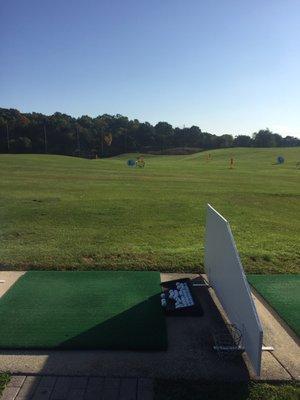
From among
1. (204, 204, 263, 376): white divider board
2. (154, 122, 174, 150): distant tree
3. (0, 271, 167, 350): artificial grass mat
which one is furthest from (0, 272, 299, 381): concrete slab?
(154, 122, 174, 150): distant tree

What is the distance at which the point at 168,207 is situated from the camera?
637 inches

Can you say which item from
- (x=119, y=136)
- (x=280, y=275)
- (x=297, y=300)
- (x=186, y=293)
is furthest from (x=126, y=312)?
(x=119, y=136)

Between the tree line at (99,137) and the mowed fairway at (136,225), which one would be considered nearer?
the mowed fairway at (136,225)

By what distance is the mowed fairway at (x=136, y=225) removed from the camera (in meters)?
10.0

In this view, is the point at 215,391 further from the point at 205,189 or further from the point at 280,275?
the point at 205,189

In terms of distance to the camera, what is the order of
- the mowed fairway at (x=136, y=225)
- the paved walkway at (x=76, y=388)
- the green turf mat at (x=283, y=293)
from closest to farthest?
the paved walkway at (x=76, y=388)
the green turf mat at (x=283, y=293)
the mowed fairway at (x=136, y=225)

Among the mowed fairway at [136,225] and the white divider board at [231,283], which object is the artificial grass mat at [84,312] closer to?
the mowed fairway at [136,225]

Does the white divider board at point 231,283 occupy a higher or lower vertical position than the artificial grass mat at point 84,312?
higher

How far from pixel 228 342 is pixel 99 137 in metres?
85.7

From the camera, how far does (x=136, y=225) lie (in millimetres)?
13375

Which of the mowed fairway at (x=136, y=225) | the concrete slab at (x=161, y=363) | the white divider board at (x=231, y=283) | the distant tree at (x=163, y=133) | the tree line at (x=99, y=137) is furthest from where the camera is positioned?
the distant tree at (x=163, y=133)

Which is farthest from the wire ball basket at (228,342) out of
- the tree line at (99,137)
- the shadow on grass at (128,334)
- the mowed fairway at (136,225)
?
the tree line at (99,137)

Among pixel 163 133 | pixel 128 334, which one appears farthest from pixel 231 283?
pixel 163 133

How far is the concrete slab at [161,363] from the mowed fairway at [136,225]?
3516 mm
